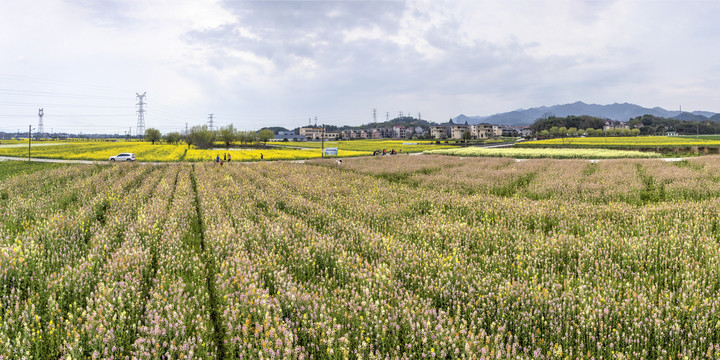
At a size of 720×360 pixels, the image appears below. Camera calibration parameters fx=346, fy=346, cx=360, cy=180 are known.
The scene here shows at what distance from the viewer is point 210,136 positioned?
110m

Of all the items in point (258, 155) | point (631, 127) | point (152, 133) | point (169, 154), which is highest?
point (631, 127)

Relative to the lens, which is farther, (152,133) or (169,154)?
(152,133)

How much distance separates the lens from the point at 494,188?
19.5 metres

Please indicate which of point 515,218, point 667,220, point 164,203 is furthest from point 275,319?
point 667,220

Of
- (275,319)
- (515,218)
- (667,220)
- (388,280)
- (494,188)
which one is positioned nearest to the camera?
(275,319)

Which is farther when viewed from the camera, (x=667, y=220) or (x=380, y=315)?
(x=667, y=220)

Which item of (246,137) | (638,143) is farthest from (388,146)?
(246,137)

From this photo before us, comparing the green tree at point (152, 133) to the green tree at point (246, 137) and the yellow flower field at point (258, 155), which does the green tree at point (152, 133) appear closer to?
the green tree at point (246, 137)

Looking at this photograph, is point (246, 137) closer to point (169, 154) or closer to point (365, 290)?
point (169, 154)

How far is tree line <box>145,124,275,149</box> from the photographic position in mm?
106062

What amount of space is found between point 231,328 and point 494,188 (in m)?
17.6

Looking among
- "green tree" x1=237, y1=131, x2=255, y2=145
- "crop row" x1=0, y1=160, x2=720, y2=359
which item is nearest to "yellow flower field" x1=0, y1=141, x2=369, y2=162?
"crop row" x1=0, y1=160, x2=720, y2=359

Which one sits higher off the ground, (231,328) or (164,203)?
(164,203)

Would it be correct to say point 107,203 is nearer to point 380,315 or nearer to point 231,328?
point 231,328
